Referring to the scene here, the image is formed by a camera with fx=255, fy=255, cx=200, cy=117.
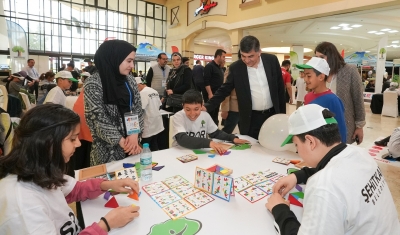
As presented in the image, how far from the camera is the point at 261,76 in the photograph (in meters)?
2.32

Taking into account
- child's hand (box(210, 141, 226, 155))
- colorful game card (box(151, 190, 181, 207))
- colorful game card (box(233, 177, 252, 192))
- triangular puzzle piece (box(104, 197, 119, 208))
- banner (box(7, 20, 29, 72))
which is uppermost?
banner (box(7, 20, 29, 72))

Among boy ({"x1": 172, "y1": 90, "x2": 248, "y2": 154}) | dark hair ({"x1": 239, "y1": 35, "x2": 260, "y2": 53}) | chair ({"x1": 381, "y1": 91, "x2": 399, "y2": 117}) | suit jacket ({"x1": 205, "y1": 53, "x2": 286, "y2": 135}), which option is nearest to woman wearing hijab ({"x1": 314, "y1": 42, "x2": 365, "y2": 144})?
suit jacket ({"x1": 205, "y1": 53, "x2": 286, "y2": 135})

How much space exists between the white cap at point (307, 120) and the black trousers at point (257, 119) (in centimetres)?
138

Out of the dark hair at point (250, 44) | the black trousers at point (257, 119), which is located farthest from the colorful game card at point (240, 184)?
the dark hair at point (250, 44)

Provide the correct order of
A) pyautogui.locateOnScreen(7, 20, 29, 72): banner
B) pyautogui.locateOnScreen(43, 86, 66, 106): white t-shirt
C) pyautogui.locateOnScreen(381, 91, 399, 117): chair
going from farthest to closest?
pyautogui.locateOnScreen(7, 20, 29, 72): banner, pyautogui.locateOnScreen(381, 91, 399, 117): chair, pyautogui.locateOnScreen(43, 86, 66, 106): white t-shirt

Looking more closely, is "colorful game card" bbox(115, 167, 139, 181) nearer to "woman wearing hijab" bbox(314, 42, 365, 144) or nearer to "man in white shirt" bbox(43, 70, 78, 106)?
"woman wearing hijab" bbox(314, 42, 365, 144)

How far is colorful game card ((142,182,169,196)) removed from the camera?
4.12 ft

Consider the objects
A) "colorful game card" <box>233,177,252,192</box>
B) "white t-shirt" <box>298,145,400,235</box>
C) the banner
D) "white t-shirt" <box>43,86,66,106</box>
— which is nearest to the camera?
"white t-shirt" <box>298,145,400,235</box>

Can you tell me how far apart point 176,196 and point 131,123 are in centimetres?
66

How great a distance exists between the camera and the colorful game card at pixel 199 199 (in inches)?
45.5

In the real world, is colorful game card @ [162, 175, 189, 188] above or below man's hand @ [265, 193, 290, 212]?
below

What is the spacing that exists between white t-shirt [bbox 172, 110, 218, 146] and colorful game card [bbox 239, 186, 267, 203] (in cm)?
90

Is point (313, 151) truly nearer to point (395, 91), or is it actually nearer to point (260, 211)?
point (260, 211)

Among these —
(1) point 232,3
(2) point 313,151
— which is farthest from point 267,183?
(1) point 232,3
